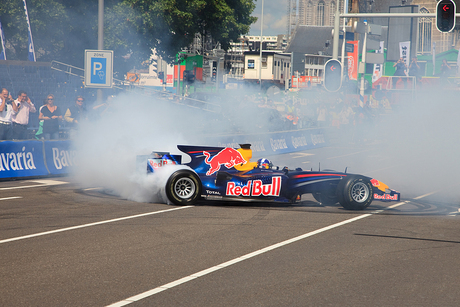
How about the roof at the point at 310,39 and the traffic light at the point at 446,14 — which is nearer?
the traffic light at the point at 446,14

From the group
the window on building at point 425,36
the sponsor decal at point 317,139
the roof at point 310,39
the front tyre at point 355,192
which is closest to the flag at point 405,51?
the sponsor decal at point 317,139

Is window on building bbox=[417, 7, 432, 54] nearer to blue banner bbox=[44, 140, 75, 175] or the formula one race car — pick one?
blue banner bbox=[44, 140, 75, 175]

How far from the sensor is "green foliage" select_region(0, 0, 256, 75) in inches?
942

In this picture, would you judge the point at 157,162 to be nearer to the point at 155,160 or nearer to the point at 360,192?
the point at 155,160

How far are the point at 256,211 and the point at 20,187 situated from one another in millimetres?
6045

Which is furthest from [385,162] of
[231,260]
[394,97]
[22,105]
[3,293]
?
[394,97]

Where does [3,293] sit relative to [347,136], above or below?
below

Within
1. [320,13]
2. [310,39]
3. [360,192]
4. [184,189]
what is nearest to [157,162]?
[184,189]

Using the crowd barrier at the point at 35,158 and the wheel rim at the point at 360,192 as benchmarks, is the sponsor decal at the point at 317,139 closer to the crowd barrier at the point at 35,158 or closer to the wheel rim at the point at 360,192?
the crowd barrier at the point at 35,158

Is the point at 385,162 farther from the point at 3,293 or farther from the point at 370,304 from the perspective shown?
the point at 3,293

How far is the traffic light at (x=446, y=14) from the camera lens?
610 inches

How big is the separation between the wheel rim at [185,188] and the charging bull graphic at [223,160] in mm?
397

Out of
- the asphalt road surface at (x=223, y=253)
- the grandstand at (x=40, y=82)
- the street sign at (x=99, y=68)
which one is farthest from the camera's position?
the grandstand at (x=40, y=82)

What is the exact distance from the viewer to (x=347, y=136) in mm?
28203
